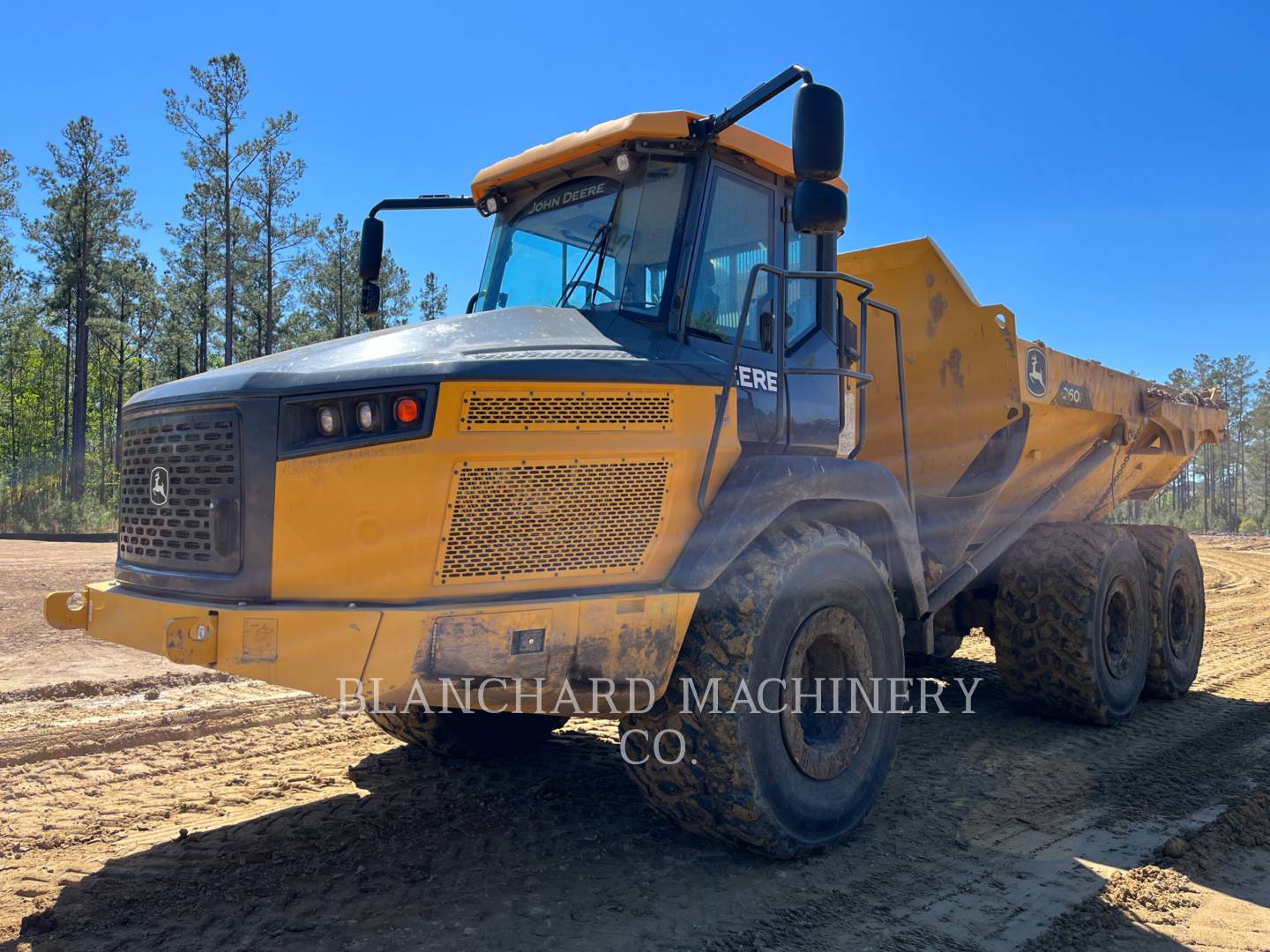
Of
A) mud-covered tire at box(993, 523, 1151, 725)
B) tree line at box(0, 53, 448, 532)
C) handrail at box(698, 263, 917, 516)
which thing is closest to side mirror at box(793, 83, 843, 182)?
handrail at box(698, 263, 917, 516)

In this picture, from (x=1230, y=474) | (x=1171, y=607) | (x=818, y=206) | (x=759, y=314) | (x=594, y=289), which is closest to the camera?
(x=818, y=206)

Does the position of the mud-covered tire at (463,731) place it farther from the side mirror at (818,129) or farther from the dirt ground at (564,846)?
the side mirror at (818,129)

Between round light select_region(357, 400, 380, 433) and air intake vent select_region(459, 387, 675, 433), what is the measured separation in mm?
265

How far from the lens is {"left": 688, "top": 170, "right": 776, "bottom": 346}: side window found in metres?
3.85

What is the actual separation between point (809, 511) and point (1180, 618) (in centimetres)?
500

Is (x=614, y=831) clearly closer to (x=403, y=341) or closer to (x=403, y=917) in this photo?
(x=403, y=917)

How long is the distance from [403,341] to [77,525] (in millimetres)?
26000

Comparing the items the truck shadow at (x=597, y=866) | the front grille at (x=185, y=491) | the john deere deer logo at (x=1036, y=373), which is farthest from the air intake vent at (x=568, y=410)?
the john deere deer logo at (x=1036, y=373)

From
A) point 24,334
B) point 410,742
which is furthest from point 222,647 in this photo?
point 24,334

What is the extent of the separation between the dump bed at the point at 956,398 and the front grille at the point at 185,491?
364 centimetres

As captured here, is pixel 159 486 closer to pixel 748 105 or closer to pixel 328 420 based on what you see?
pixel 328 420

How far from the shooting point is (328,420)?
293 cm

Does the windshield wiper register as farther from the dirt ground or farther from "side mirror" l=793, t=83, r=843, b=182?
the dirt ground

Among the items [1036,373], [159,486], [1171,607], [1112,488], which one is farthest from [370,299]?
[1171,607]
